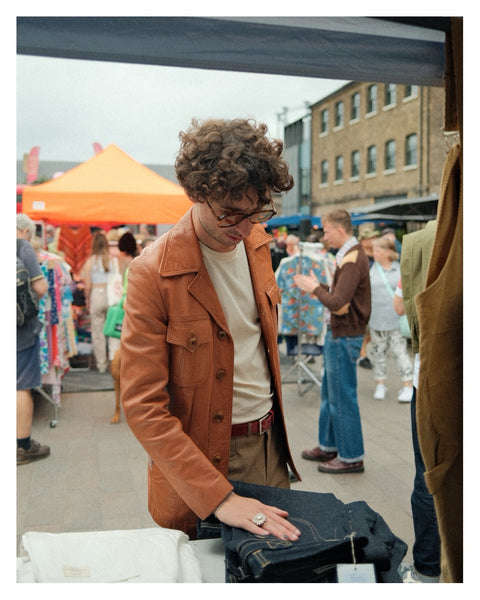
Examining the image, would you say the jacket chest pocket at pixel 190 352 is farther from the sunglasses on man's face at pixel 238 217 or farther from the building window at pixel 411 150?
the building window at pixel 411 150

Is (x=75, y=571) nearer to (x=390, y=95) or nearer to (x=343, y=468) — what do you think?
(x=343, y=468)

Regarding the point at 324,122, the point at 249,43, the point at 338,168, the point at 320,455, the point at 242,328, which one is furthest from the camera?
the point at 324,122

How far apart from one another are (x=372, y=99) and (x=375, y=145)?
7.51 feet

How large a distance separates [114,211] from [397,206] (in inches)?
404

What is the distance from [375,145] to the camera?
29.8 m

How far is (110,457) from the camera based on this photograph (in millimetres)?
5121

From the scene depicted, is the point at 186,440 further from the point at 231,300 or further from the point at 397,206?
the point at 397,206

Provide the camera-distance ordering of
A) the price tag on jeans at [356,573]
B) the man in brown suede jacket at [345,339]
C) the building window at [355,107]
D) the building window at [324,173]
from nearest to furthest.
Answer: the price tag on jeans at [356,573], the man in brown suede jacket at [345,339], the building window at [355,107], the building window at [324,173]

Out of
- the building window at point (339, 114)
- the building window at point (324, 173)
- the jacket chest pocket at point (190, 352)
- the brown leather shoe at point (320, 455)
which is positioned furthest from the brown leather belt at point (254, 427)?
the building window at point (324, 173)

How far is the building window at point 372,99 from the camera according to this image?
29.2 metres

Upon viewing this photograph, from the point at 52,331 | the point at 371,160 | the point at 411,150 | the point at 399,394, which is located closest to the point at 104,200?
the point at 52,331

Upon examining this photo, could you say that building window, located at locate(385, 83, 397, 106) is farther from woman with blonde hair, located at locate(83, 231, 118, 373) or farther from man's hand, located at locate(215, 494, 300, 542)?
man's hand, located at locate(215, 494, 300, 542)

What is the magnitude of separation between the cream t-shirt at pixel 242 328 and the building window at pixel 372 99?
29787 millimetres
